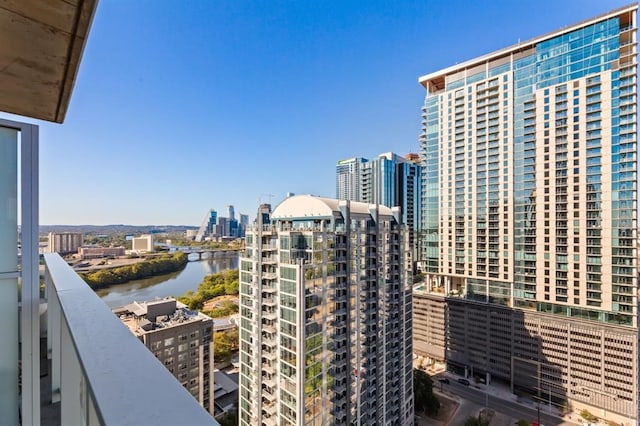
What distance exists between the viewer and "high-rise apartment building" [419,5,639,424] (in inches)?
355

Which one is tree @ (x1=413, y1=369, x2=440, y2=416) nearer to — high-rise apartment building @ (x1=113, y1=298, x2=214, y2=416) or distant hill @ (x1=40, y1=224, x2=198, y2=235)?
high-rise apartment building @ (x1=113, y1=298, x2=214, y2=416)

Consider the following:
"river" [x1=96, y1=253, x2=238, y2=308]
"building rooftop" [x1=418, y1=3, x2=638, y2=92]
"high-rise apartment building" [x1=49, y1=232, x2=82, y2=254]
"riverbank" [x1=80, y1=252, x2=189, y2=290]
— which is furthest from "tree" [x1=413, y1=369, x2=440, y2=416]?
"high-rise apartment building" [x1=49, y1=232, x2=82, y2=254]

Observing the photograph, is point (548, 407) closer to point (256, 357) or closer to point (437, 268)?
point (437, 268)

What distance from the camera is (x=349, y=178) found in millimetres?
22906

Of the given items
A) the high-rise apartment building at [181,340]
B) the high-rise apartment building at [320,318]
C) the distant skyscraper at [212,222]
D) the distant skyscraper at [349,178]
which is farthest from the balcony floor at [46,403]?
the distant skyscraper at [212,222]

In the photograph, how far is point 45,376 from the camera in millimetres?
1230

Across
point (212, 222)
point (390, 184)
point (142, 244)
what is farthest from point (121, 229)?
point (390, 184)

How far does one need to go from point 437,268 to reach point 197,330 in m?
9.87

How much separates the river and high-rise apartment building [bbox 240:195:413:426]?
6963 mm

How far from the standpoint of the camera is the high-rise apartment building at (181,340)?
7.00 m

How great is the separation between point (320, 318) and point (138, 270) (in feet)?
43.5

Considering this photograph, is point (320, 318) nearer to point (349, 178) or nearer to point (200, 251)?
point (200, 251)

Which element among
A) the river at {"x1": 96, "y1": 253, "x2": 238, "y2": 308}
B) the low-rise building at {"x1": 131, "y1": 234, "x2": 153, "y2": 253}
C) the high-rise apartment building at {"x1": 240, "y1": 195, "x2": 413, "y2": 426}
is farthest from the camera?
the low-rise building at {"x1": 131, "y1": 234, "x2": 153, "y2": 253}

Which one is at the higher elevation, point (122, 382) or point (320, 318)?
point (122, 382)
